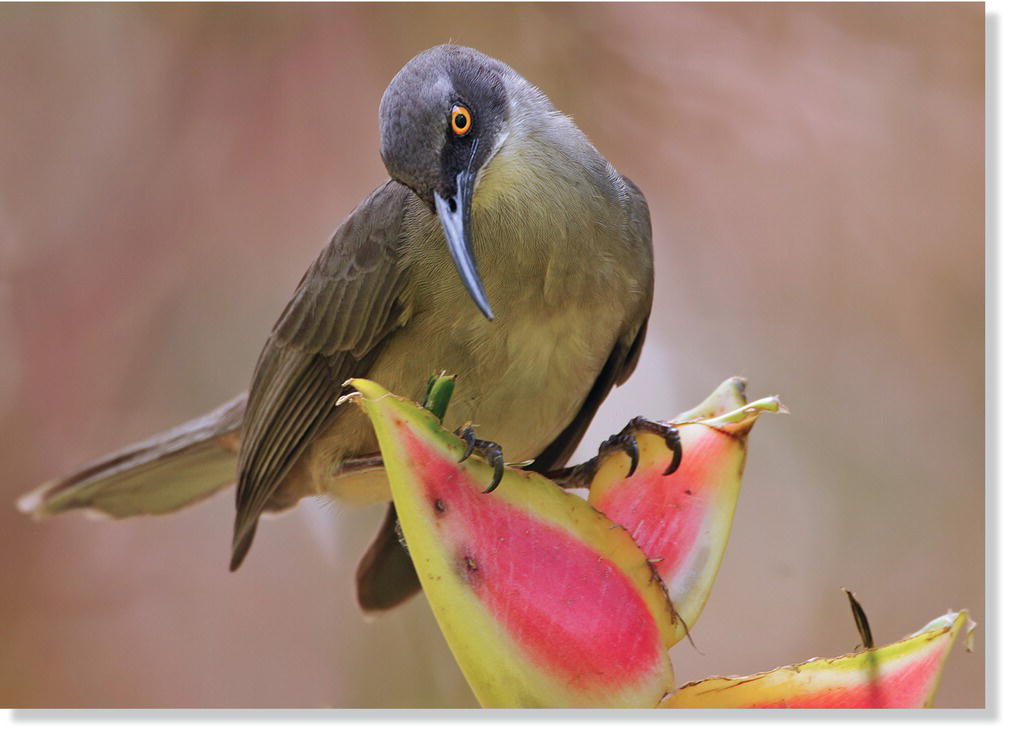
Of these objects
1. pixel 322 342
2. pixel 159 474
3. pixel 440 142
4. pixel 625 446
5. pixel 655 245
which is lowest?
pixel 159 474

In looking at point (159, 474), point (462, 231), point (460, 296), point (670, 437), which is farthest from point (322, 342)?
point (670, 437)

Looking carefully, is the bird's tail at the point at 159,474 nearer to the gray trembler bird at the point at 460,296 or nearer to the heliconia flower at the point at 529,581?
the gray trembler bird at the point at 460,296

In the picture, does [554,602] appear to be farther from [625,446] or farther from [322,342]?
[322,342]

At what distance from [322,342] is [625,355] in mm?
565

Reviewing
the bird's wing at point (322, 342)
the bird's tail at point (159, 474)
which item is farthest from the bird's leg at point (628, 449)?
the bird's tail at point (159, 474)

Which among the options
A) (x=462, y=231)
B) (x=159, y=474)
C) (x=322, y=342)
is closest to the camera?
(x=462, y=231)

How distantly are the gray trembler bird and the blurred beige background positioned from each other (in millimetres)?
173

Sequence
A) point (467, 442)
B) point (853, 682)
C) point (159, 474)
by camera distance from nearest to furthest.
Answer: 1. point (853, 682)
2. point (467, 442)
3. point (159, 474)

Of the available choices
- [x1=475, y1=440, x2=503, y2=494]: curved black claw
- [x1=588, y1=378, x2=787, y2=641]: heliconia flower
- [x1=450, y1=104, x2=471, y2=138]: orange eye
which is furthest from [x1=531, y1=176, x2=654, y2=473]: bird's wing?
[x1=475, y1=440, x2=503, y2=494]: curved black claw

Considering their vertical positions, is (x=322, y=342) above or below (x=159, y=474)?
above

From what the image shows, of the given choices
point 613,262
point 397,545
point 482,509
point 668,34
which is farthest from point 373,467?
point 668,34

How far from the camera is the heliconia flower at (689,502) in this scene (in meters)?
1.32

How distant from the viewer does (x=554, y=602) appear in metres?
1.27

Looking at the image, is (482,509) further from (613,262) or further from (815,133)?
(815,133)
